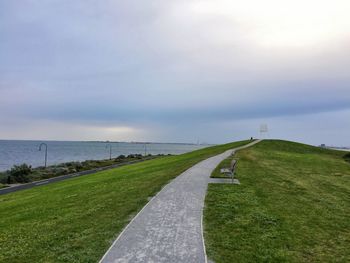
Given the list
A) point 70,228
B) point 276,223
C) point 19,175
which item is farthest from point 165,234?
point 19,175

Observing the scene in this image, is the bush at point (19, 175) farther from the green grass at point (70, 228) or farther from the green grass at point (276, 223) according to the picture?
the green grass at point (276, 223)

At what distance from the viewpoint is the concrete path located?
589 centimetres

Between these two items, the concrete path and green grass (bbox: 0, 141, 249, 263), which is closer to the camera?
the concrete path

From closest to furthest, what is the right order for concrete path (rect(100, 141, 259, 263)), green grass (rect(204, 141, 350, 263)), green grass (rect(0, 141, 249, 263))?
concrete path (rect(100, 141, 259, 263)), green grass (rect(204, 141, 350, 263)), green grass (rect(0, 141, 249, 263))

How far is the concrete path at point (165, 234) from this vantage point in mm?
5887

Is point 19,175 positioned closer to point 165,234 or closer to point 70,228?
point 70,228

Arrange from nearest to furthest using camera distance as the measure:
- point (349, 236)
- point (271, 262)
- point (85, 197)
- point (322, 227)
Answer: point (271, 262) → point (349, 236) → point (322, 227) → point (85, 197)

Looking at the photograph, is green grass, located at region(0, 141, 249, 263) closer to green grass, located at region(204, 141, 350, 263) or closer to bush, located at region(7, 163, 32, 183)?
green grass, located at region(204, 141, 350, 263)

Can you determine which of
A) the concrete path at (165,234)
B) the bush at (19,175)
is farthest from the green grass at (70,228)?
the bush at (19,175)

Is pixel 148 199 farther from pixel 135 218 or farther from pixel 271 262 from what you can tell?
pixel 271 262

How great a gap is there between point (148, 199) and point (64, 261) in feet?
16.3

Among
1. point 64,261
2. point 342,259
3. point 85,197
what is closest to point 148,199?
point 85,197

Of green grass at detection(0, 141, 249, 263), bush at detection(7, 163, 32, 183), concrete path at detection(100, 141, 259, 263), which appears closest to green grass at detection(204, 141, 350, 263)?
concrete path at detection(100, 141, 259, 263)

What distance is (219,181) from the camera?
1438cm
